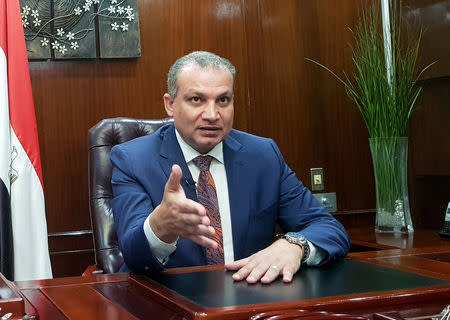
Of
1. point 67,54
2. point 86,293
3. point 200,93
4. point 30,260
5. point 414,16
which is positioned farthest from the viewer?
point 414,16

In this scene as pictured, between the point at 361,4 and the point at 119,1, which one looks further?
the point at 361,4

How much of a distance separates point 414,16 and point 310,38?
0.64 m

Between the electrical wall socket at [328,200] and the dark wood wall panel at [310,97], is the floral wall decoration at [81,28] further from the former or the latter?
the electrical wall socket at [328,200]

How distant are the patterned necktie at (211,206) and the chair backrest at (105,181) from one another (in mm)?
806

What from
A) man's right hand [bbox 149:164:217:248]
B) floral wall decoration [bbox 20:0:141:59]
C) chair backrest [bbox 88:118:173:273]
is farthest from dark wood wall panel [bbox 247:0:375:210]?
man's right hand [bbox 149:164:217:248]

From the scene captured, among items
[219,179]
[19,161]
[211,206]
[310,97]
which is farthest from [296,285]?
[310,97]

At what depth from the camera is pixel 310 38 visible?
4.09 m

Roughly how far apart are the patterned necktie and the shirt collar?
0.24ft

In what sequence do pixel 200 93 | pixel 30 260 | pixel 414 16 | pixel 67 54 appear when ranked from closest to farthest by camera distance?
pixel 200 93 → pixel 30 260 → pixel 67 54 → pixel 414 16

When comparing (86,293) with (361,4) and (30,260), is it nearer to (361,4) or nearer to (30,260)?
(30,260)

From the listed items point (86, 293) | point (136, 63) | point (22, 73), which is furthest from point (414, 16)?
point (86, 293)

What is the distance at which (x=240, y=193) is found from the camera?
234cm

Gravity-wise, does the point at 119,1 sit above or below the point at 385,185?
above

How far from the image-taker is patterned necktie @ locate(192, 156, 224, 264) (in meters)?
2.24
